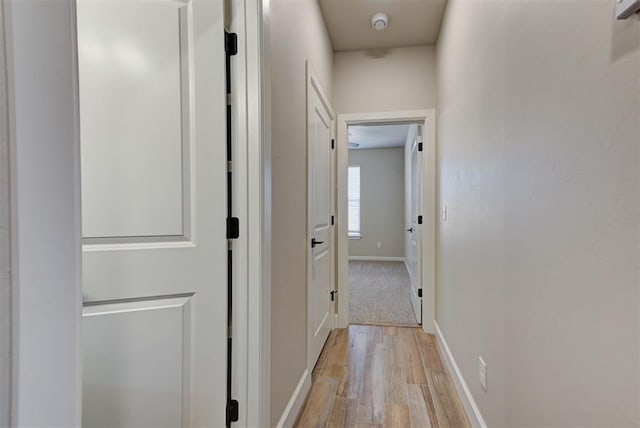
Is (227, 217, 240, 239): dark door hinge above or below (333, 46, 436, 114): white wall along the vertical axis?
below

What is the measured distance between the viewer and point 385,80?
2.97 meters

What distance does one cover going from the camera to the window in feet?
23.9

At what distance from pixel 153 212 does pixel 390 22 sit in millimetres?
2387

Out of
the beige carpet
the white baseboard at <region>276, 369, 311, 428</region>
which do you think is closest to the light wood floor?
the white baseboard at <region>276, 369, 311, 428</region>

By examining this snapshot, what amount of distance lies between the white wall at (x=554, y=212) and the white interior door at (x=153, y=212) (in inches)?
41.7

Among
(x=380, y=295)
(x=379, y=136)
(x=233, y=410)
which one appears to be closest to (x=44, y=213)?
(x=233, y=410)

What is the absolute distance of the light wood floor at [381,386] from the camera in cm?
171

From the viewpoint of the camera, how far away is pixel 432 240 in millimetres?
2869

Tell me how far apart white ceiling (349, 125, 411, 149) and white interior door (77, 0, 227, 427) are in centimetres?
424

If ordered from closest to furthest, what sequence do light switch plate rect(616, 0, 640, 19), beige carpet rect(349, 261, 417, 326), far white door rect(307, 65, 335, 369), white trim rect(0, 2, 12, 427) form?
1. white trim rect(0, 2, 12, 427)
2. light switch plate rect(616, 0, 640, 19)
3. far white door rect(307, 65, 335, 369)
4. beige carpet rect(349, 261, 417, 326)

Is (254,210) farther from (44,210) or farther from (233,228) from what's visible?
(44,210)

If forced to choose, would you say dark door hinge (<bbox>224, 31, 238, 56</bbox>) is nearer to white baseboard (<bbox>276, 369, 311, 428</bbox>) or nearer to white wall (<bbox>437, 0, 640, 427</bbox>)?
white wall (<bbox>437, 0, 640, 427</bbox>)

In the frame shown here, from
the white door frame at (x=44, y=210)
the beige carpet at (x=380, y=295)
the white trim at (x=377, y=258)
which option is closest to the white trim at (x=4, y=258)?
the white door frame at (x=44, y=210)

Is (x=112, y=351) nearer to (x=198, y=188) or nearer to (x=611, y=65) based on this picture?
(x=198, y=188)
